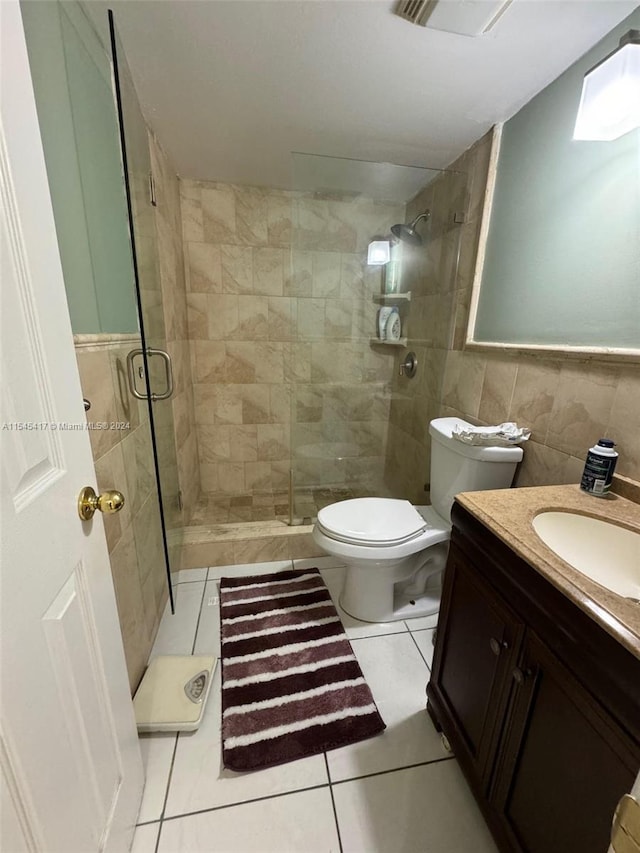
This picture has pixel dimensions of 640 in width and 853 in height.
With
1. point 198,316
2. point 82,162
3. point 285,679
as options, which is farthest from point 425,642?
point 198,316

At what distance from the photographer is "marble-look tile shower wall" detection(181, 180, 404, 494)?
213cm

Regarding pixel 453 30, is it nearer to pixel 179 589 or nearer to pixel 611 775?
pixel 611 775

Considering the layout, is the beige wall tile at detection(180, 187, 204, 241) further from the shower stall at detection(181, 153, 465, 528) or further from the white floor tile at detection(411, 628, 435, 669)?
the white floor tile at detection(411, 628, 435, 669)

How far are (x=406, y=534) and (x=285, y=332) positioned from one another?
1628 mm

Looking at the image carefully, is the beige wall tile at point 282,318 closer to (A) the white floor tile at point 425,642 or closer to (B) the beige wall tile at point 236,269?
(B) the beige wall tile at point 236,269

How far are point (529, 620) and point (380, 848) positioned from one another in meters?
0.75

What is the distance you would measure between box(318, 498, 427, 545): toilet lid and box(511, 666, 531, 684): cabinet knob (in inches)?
25.6

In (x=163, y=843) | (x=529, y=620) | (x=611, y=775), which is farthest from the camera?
(x=163, y=843)

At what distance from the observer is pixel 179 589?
5.56 ft

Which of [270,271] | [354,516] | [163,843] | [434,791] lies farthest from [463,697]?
[270,271]

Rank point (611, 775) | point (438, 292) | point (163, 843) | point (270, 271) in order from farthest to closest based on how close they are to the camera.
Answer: point (270, 271) → point (438, 292) → point (163, 843) → point (611, 775)

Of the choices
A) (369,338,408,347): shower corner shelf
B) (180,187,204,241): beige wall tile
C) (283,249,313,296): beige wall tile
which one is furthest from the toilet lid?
(180,187,204,241): beige wall tile

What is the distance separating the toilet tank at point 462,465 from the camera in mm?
1267

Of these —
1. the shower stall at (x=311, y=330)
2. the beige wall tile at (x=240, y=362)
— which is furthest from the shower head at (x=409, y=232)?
the beige wall tile at (x=240, y=362)
